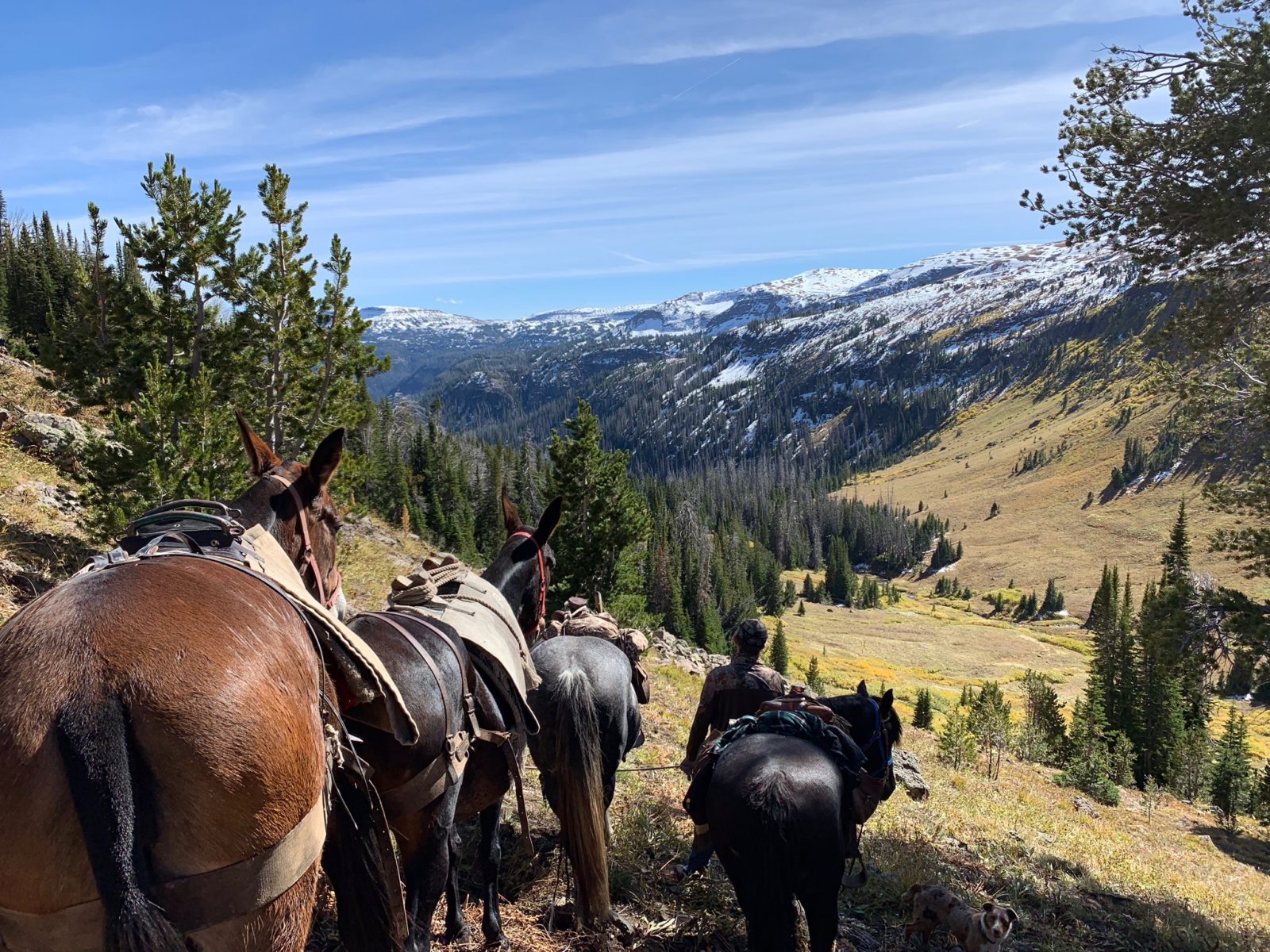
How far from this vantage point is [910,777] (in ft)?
48.3

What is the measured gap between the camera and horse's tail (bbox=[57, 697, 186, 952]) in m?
1.94

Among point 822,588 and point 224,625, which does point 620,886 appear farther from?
point 822,588

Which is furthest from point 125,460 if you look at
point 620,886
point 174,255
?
point 620,886

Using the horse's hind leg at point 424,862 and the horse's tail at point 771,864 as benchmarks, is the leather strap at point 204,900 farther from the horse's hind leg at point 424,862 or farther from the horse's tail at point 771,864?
the horse's tail at point 771,864

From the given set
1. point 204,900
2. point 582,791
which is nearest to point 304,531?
point 204,900

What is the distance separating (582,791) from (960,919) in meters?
3.10

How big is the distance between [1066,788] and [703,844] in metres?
22.2

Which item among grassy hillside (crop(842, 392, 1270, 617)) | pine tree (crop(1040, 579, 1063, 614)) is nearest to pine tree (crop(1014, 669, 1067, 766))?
grassy hillside (crop(842, 392, 1270, 617))

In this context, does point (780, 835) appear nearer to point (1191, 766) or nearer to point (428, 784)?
point (428, 784)

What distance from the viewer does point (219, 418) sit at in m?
14.3

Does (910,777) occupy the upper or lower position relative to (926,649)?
upper

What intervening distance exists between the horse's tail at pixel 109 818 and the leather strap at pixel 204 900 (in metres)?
0.08

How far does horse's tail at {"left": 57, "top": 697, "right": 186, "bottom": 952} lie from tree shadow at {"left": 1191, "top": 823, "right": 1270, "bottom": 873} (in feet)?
81.3

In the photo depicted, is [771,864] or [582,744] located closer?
[771,864]
